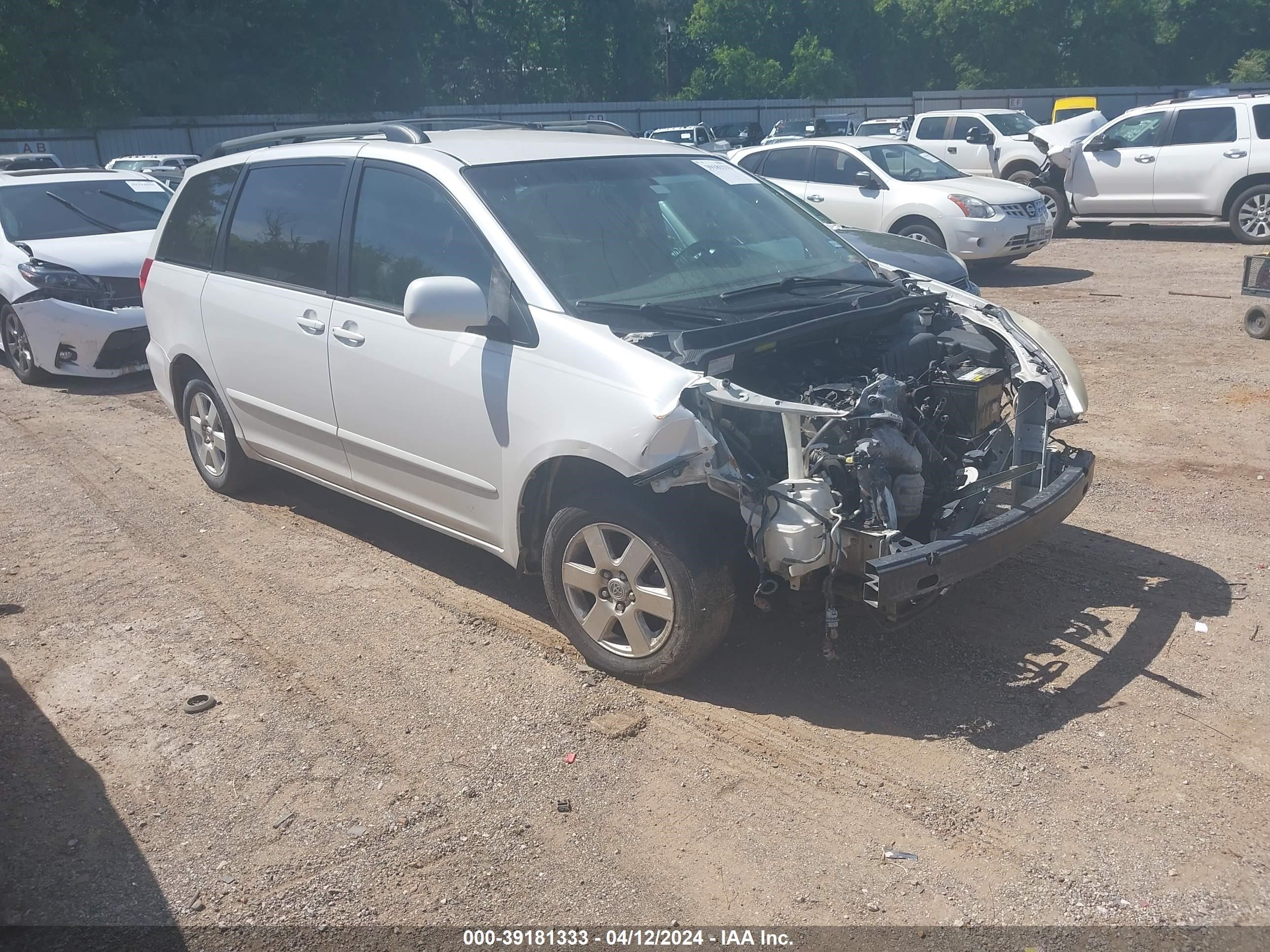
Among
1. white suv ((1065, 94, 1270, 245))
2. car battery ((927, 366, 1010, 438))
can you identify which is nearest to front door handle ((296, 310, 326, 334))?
car battery ((927, 366, 1010, 438))

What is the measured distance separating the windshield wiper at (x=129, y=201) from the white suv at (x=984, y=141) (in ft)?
41.2

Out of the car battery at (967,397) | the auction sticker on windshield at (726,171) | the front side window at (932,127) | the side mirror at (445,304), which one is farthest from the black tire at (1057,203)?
the side mirror at (445,304)

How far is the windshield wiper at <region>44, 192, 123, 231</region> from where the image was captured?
34.9ft

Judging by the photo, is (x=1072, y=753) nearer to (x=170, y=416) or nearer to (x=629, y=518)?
(x=629, y=518)

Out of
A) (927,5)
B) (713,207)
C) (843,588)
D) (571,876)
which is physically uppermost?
(927,5)

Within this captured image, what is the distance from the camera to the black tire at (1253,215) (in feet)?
47.5

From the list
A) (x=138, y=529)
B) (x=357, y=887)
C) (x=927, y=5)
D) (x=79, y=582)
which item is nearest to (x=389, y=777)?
(x=357, y=887)

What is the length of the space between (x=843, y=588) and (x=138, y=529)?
428 centimetres

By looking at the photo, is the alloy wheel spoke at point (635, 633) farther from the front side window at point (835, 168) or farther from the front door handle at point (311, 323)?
the front side window at point (835, 168)

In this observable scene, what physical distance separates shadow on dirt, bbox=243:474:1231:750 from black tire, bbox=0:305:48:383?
6590 mm

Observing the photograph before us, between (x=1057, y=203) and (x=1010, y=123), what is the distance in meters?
3.61

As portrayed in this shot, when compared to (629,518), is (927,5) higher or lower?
higher

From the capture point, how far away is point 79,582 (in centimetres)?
550

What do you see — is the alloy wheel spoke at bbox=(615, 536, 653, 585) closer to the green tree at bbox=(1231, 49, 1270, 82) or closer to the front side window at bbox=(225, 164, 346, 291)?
the front side window at bbox=(225, 164, 346, 291)
